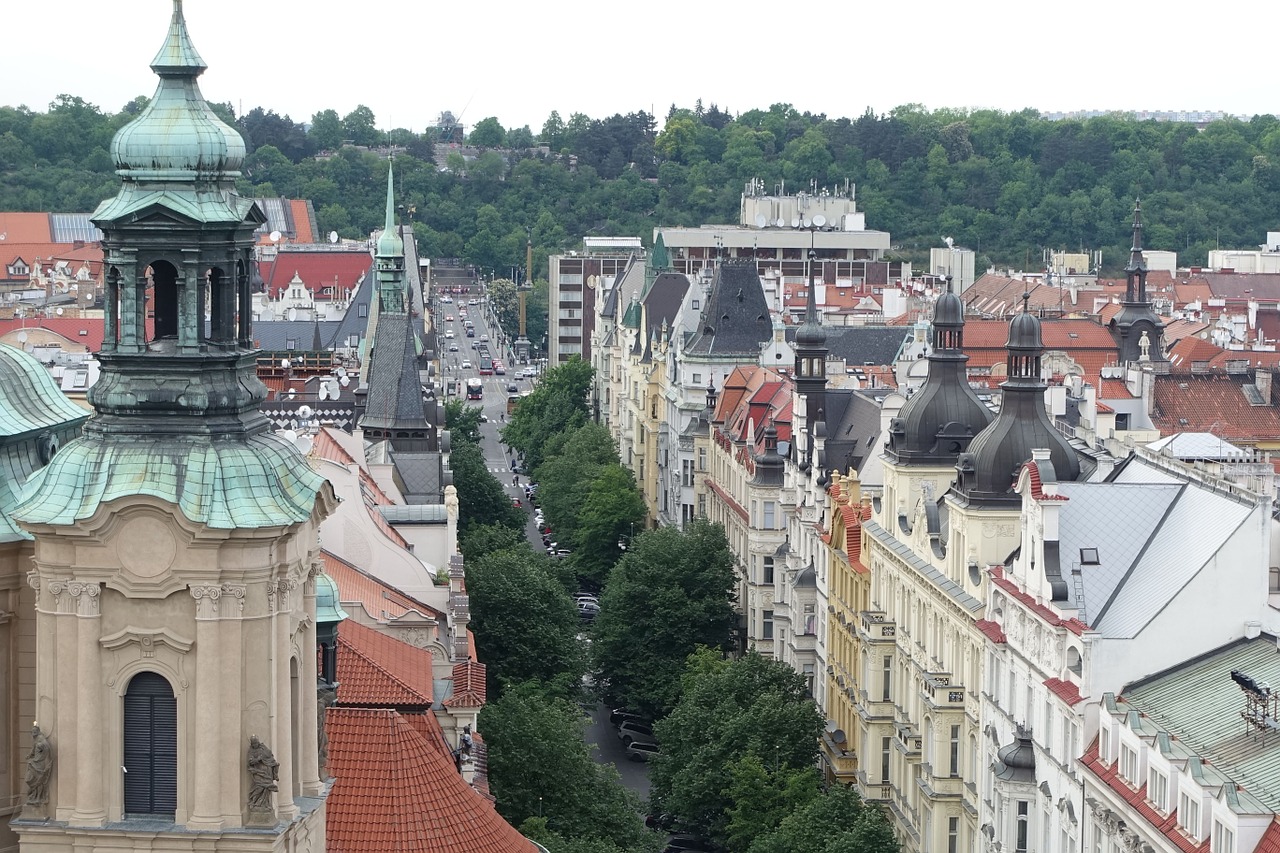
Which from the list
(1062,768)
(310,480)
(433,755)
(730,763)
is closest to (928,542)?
(730,763)

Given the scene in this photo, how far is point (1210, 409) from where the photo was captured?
154 metres

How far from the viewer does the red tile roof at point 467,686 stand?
7694cm

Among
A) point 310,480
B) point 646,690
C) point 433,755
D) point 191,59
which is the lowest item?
point 646,690

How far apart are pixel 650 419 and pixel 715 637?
2234 inches

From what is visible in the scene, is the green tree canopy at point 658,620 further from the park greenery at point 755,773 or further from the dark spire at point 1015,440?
the dark spire at point 1015,440

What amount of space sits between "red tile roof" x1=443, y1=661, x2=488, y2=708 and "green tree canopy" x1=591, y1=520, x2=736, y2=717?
129ft

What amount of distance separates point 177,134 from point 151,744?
35.7 feet

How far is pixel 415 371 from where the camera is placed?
5340 inches

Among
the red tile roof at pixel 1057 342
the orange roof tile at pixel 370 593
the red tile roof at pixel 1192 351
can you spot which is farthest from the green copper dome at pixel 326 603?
the red tile roof at pixel 1192 351

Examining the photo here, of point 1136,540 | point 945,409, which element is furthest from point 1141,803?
point 945,409

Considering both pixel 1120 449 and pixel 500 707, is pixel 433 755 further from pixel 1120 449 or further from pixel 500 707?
pixel 1120 449

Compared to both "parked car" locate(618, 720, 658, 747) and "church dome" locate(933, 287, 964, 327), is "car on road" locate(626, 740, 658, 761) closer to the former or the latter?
"parked car" locate(618, 720, 658, 747)

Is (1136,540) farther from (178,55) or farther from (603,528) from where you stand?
(603,528)

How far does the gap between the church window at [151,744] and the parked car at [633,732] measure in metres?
82.8
